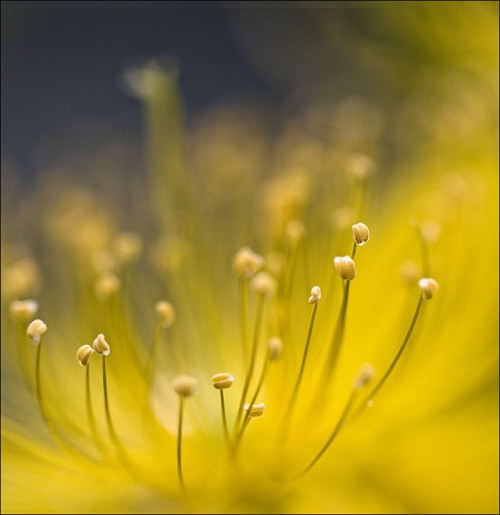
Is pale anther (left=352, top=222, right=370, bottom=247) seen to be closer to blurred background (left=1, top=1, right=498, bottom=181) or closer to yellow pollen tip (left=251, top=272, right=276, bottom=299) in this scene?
yellow pollen tip (left=251, top=272, right=276, bottom=299)

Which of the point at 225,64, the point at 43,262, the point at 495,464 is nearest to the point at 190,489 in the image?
the point at 495,464

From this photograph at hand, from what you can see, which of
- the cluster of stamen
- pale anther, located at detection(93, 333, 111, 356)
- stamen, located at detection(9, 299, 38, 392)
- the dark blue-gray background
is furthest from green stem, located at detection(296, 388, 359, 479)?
the dark blue-gray background

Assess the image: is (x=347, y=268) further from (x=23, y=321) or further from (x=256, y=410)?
(x=23, y=321)

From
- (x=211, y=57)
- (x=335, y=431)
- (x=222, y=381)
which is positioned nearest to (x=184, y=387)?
(x=222, y=381)

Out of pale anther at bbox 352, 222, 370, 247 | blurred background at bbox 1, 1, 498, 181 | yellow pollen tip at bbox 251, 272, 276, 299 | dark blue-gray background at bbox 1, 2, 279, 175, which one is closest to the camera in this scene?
pale anther at bbox 352, 222, 370, 247

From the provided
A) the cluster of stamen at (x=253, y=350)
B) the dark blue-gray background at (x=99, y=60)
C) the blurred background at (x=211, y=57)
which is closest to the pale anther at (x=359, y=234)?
the cluster of stamen at (x=253, y=350)

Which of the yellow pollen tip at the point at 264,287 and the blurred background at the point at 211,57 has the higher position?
the blurred background at the point at 211,57

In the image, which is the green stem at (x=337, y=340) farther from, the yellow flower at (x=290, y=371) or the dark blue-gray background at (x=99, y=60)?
the dark blue-gray background at (x=99, y=60)
